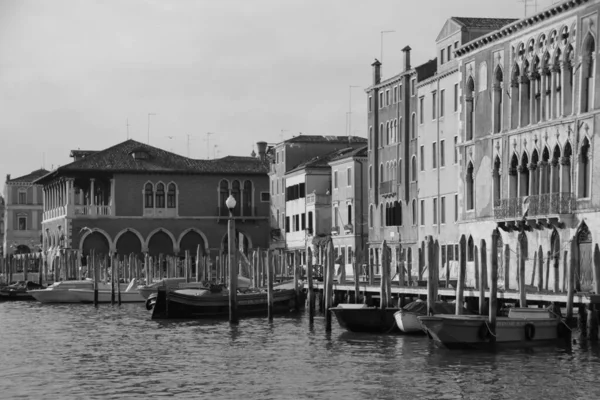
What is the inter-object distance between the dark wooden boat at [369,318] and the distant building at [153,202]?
126 feet

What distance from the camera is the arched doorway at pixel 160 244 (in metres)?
77.2

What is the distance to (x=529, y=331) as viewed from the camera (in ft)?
104

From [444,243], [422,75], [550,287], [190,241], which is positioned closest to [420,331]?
[550,287]

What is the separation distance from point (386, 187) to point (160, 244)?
2117cm

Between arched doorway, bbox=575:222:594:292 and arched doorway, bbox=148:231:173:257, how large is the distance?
40.7 m

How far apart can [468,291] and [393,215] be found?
21.6m

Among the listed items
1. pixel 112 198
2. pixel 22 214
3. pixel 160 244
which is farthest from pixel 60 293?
pixel 22 214

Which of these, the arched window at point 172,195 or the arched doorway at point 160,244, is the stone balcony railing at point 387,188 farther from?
the arched window at point 172,195

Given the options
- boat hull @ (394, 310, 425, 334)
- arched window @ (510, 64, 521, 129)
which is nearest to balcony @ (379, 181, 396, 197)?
arched window @ (510, 64, 521, 129)

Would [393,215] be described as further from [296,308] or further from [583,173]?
[583,173]

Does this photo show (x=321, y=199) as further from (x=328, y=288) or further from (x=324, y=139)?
(x=328, y=288)

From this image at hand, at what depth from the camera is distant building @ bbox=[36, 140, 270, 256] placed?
76.3 metres

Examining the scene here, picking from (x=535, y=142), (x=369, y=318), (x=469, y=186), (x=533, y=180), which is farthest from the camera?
(x=469, y=186)

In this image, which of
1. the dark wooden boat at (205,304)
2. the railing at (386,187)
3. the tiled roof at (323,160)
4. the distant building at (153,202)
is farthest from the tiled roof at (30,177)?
the dark wooden boat at (205,304)
